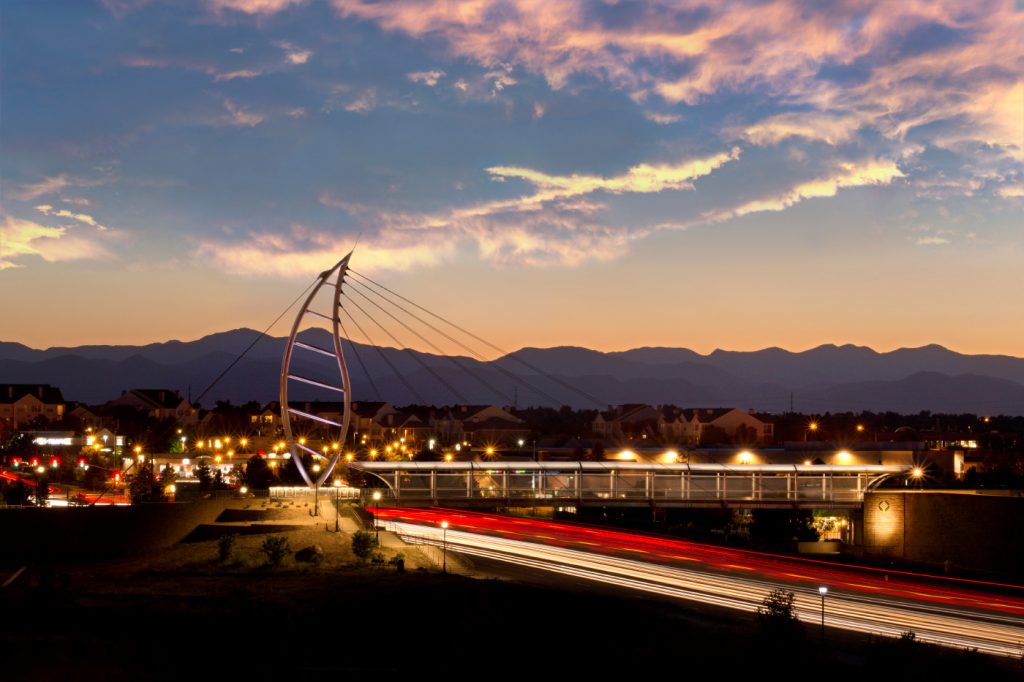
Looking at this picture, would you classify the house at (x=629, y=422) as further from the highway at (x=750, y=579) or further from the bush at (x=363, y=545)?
the bush at (x=363, y=545)

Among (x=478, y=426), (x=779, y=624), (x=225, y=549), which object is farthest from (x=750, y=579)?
(x=478, y=426)

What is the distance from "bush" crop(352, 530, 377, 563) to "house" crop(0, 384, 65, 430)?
9777 centimetres

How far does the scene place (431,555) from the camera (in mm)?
37656

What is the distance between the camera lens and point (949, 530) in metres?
44.2

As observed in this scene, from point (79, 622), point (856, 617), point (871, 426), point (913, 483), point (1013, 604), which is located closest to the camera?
point (79, 622)

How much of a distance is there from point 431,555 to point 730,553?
1251 centimetres

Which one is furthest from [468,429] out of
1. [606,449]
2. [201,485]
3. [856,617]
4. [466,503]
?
[856,617]

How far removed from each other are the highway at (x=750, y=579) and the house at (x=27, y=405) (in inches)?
3647

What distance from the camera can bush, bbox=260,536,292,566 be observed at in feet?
120

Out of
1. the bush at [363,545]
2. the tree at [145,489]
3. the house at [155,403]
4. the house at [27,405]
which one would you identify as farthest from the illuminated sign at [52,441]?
the bush at [363,545]

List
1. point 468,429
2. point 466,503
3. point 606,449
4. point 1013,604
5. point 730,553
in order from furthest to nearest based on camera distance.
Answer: point 468,429 < point 606,449 < point 466,503 < point 730,553 < point 1013,604

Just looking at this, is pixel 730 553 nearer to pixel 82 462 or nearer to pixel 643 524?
pixel 643 524

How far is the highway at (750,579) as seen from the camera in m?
29.1

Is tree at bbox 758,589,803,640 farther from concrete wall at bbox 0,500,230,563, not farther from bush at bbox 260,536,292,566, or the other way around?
concrete wall at bbox 0,500,230,563
